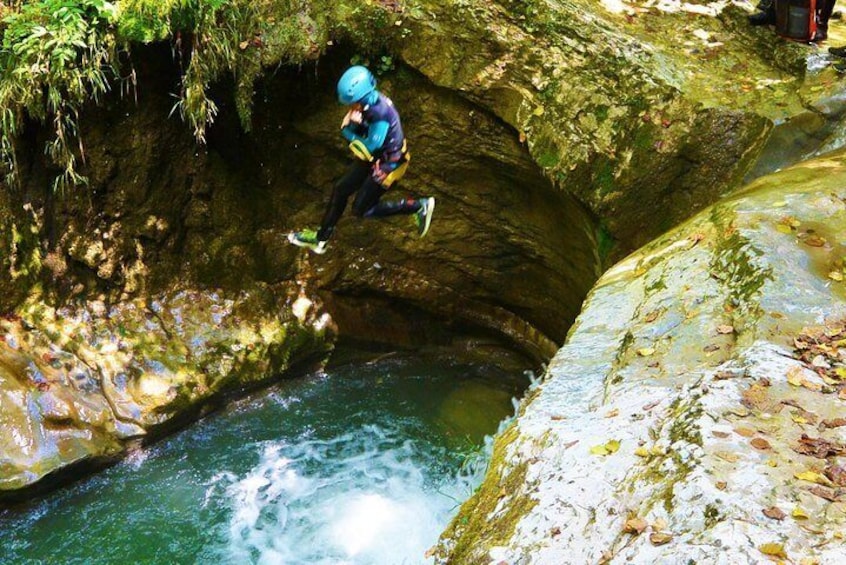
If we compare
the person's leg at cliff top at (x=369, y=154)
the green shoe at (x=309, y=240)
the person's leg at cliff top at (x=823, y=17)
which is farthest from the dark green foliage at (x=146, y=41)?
the person's leg at cliff top at (x=823, y=17)

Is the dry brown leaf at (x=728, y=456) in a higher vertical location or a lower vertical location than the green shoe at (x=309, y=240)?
higher

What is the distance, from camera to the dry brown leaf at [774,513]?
2572 mm

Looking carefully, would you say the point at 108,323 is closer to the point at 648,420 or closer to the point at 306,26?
the point at 306,26

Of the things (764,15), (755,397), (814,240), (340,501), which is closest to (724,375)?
(755,397)

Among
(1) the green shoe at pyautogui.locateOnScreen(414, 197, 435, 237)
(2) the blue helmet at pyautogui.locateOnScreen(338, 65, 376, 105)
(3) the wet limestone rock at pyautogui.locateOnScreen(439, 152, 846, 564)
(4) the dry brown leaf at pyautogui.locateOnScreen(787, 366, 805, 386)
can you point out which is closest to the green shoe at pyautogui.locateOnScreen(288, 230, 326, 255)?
(1) the green shoe at pyautogui.locateOnScreen(414, 197, 435, 237)

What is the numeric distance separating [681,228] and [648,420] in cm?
232

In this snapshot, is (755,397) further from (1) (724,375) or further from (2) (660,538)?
(2) (660,538)

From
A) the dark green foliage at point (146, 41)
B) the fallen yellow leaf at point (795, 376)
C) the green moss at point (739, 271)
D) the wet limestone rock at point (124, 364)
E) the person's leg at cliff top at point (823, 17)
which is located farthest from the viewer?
the person's leg at cliff top at point (823, 17)

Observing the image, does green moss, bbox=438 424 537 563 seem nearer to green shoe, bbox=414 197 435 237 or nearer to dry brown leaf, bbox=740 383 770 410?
dry brown leaf, bbox=740 383 770 410

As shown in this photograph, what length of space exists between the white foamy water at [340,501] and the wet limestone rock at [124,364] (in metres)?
1.00

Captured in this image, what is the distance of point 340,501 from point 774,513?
4.20m

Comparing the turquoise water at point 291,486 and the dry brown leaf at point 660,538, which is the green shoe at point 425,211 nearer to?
the turquoise water at point 291,486

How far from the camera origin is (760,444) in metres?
2.93

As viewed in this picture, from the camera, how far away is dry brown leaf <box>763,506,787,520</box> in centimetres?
257
